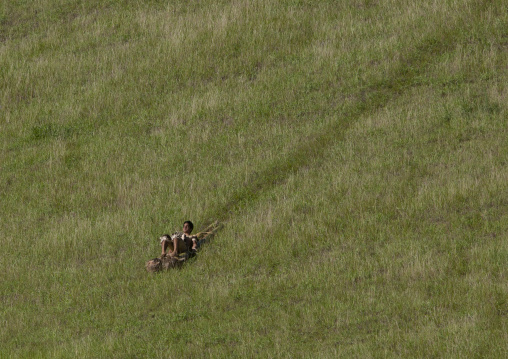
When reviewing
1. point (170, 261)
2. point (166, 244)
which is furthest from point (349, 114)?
point (170, 261)

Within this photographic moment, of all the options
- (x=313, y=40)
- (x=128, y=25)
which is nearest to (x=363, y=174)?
(x=313, y=40)

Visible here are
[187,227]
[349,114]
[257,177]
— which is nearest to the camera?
[187,227]

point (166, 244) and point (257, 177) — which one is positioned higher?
point (257, 177)

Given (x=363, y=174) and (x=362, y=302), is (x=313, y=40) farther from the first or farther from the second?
(x=362, y=302)

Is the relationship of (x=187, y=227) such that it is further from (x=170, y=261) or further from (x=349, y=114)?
(x=349, y=114)

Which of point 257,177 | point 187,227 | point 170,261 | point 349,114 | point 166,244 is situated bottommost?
point 170,261

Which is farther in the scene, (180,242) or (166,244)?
(166,244)

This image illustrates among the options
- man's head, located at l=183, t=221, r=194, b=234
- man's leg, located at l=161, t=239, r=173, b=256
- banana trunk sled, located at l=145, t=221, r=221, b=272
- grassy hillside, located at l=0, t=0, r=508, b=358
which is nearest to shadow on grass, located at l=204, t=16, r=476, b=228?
grassy hillside, located at l=0, t=0, r=508, b=358
